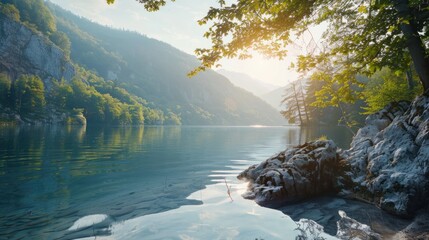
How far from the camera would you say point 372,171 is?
9.94 meters

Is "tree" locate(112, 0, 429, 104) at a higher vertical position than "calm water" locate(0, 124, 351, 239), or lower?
higher

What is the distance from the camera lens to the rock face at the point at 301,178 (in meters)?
10.0

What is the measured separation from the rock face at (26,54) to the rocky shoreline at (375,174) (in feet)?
A: 475

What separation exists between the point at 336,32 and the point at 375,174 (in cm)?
567

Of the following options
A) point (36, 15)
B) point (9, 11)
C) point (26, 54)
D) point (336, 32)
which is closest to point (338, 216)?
point (336, 32)

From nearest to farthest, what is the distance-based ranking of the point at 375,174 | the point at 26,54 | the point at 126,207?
the point at 126,207
the point at 375,174
the point at 26,54

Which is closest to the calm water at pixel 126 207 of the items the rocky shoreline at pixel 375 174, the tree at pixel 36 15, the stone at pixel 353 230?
the stone at pixel 353 230

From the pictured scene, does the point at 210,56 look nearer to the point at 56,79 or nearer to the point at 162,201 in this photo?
the point at 162,201

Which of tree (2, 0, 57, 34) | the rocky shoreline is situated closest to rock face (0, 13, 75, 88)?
tree (2, 0, 57, 34)

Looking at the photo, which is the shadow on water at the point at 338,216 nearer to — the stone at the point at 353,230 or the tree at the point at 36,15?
the stone at the point at 353,230

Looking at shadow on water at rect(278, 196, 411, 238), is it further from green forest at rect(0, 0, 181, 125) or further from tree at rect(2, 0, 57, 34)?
tree at rect(2, 0, 57, 34)

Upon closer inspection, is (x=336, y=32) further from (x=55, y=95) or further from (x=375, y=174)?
(x=55, y=95)

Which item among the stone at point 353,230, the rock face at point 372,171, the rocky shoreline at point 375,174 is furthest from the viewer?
the rock face at point 372,171

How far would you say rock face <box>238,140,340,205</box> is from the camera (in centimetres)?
1001
